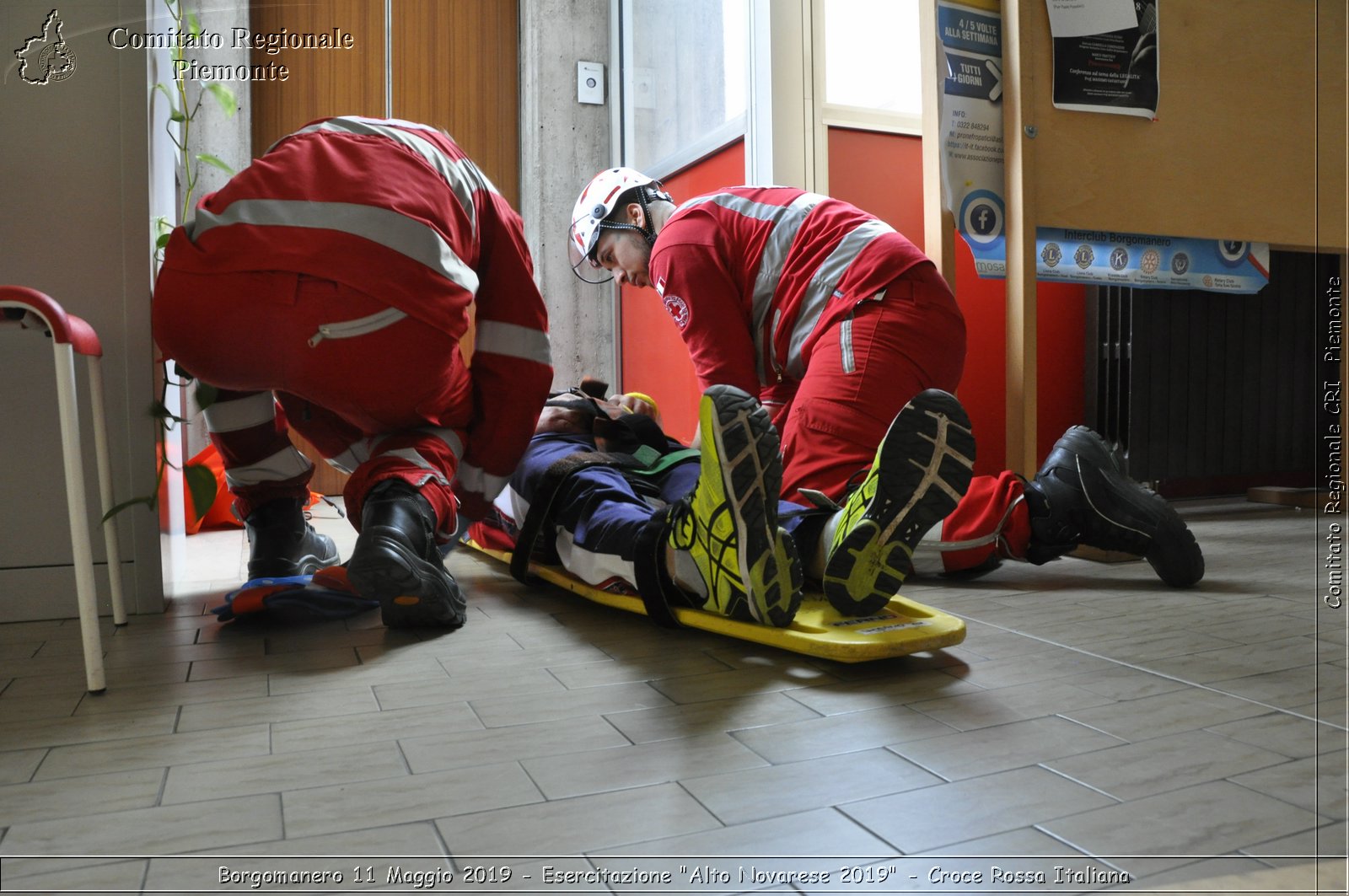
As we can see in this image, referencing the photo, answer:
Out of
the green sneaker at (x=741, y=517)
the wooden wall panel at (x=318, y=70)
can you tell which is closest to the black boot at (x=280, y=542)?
the green sneaker at (x=741, y=517)

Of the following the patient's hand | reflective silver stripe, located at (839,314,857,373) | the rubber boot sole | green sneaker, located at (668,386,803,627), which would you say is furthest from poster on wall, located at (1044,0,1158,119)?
the rubber boot sole

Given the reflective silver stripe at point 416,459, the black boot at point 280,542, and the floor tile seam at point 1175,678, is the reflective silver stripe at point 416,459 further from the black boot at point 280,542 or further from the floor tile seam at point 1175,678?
the floor tile seam at point 1175,678

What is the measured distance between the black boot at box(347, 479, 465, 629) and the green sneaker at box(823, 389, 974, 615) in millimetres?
548

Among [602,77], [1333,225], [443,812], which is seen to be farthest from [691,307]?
[602,77]

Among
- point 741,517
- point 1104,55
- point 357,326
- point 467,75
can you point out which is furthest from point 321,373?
point 467,75

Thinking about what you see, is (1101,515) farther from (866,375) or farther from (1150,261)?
(1150,261)

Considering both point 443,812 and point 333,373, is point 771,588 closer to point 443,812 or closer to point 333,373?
point 443,812

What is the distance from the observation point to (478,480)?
5.49ft

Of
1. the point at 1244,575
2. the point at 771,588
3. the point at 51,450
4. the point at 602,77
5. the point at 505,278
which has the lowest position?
the point at 1244,575

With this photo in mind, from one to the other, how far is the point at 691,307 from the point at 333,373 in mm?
807

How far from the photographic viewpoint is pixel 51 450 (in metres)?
1.54

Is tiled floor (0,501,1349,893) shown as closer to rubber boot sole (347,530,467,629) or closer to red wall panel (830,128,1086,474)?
rubber boot sole (347,530,467,629)

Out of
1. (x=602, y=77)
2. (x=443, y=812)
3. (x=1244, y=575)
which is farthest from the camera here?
(x=602, y=77)

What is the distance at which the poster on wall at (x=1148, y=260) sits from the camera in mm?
2297
